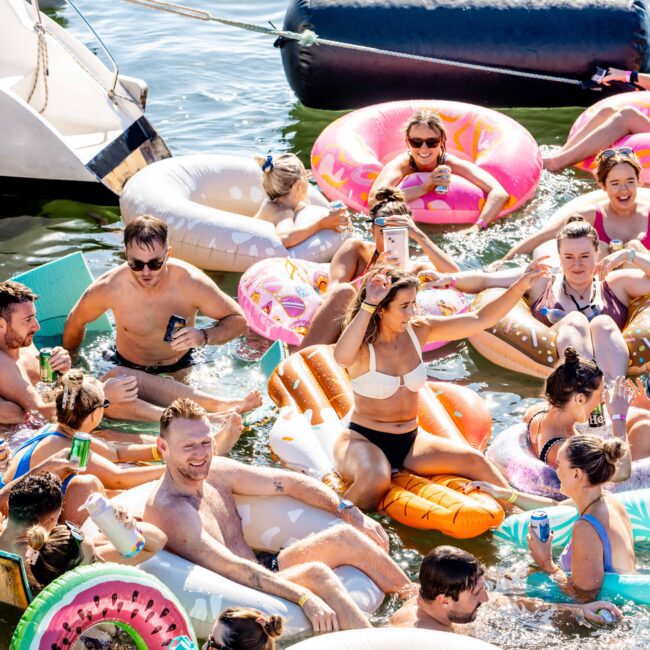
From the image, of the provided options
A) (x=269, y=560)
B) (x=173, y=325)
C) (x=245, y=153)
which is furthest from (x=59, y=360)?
(x=245, y=153)

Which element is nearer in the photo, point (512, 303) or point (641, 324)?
point (512, 303)

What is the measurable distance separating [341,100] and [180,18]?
197 inches

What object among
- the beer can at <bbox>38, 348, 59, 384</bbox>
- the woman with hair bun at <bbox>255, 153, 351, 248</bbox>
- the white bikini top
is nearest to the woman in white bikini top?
the white bikini top

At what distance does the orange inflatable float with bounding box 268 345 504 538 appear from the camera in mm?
5371

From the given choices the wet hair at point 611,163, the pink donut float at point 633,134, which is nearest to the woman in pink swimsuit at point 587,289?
the wet hair at point 611,163

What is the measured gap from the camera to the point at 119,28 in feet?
48.8

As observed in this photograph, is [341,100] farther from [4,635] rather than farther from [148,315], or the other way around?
[4,635]

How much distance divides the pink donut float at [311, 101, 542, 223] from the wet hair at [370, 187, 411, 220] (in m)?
1.51

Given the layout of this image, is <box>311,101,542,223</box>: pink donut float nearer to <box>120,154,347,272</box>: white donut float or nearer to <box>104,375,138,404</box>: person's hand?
<box>120,154,347,272</box>: white donut float

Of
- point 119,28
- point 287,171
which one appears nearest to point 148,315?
point 287,171

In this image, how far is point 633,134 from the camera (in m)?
9.62

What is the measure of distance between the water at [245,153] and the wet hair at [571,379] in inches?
31.5

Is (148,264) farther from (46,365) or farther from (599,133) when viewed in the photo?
(599,133)

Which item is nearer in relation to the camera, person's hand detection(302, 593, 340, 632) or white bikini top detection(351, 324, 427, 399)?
person's hand detection(302, 593, 340, 632)
